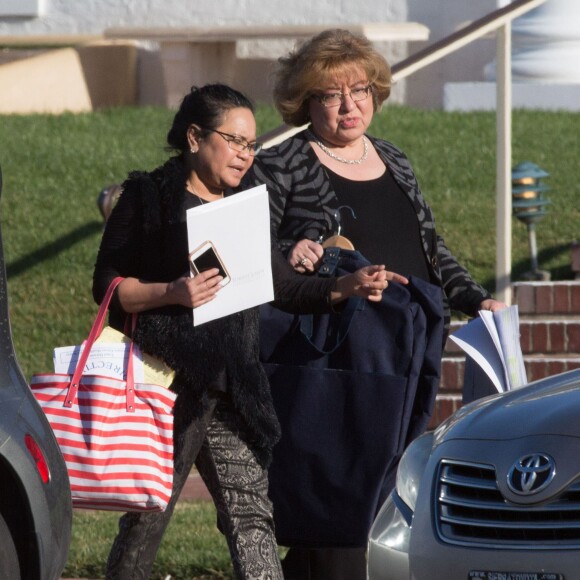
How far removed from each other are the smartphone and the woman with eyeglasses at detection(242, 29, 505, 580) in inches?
20.8

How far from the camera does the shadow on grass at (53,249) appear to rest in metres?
10.1

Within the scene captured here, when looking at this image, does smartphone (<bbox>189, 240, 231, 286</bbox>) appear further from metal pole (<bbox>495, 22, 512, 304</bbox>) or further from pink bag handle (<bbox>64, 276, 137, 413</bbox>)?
metal pole (<bbox>495, 22, 512, 304</bbox>)

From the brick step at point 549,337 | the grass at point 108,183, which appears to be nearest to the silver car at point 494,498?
the grass at point 108,183

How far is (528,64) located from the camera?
1426 centimetres

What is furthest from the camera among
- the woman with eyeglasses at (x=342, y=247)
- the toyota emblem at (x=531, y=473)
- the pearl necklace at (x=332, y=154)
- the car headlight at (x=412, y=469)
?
the pearl necklace at (x=332, y=154)

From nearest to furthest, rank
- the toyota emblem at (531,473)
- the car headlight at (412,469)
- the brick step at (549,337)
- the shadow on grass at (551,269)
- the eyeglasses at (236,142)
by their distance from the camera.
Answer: the toyota emblem at (531,473) → the car headlight at (412,469) → the eyeglasses at (236,142) → the brick step at (549,337) → the shadow on grass at (551,269)

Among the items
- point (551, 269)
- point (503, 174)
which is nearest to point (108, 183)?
point (551, 269)

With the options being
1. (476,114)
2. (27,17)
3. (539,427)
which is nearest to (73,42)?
(27,17)

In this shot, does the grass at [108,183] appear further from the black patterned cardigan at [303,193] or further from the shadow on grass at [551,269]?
the black patterned cardigan at [303,193]

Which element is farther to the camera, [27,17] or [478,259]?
[27,17]

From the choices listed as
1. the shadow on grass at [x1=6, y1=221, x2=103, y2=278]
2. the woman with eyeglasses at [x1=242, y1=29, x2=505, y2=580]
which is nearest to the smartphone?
the woman with eyeglasses at [x1=242, y1=29, x2=505, y2=580]

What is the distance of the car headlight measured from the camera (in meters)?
4.36

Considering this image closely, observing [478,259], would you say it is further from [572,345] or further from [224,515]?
[224,515]

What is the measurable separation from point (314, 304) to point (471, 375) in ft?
2.66
